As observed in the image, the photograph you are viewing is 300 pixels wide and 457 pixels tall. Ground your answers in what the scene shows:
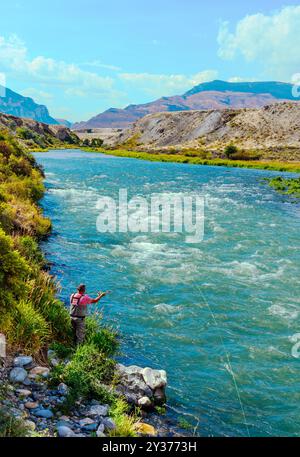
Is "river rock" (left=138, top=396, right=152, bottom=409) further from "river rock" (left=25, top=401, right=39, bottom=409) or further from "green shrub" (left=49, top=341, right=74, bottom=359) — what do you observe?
"river rock" (left=25, top=401, right=39, bottom=409)

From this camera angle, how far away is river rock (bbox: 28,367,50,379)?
10.2 m

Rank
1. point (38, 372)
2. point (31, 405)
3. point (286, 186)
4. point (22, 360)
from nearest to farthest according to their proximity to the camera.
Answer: point (31, 405), point (38, 372), point (22, 360), point (286, 186)

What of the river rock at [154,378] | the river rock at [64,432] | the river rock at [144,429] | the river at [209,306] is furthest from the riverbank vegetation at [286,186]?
the river rock at [64,432]

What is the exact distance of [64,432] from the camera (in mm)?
8328

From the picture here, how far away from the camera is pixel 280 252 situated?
88.6 ft

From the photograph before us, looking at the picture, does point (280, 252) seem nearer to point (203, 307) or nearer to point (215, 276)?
point (215, 276)

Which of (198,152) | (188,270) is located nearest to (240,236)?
(188,270)

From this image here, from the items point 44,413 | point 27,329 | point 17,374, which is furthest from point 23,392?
point 27,329

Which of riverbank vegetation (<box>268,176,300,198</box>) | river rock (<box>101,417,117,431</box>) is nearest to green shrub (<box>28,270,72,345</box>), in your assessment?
river rock (<box>101,417,117,431</box>)

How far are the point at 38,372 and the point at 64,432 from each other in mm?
2306

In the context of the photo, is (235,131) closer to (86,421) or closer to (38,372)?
(38,372)

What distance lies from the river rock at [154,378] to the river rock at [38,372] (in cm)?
265

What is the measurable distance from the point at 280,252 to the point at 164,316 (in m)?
12.8

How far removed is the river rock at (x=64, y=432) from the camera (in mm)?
8289
